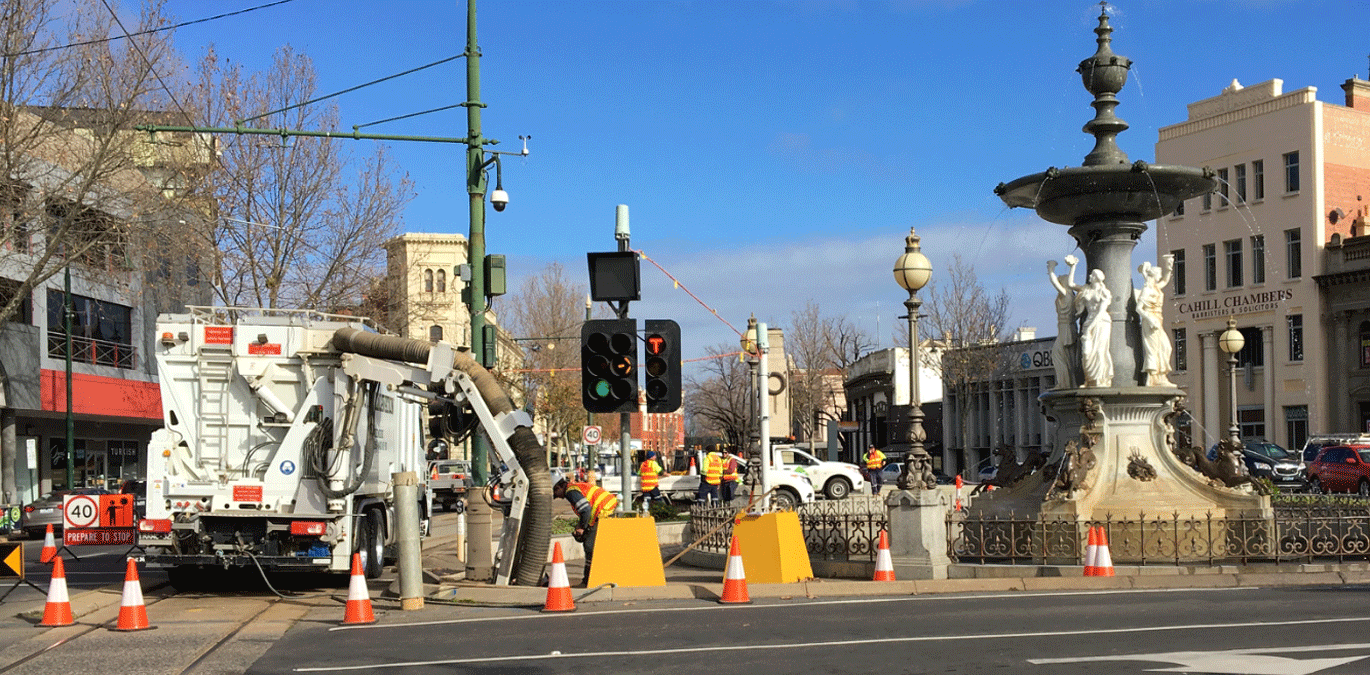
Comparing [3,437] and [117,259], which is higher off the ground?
[117,259]

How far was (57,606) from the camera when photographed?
40.7 feet

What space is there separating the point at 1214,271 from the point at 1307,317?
20.5ft

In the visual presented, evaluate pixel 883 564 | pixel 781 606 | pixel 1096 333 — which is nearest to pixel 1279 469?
pixel 1096 333

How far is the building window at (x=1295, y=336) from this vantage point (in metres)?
52.3

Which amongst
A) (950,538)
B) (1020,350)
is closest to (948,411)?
(1020,350)

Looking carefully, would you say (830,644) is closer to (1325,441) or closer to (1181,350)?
(1325,441)

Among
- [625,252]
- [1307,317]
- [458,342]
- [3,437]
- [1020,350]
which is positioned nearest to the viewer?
[625,252]

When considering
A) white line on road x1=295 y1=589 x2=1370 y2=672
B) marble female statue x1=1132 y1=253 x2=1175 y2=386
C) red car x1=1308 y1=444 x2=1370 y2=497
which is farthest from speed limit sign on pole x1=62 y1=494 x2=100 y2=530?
red car x1=1308 y1=444 x2=1370 y2=497

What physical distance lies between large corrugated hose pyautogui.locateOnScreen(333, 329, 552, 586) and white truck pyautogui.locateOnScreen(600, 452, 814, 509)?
309 inches

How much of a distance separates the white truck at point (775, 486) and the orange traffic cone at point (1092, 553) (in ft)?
27.6

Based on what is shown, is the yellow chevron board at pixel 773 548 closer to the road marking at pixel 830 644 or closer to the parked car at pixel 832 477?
the road marking at pixel 830 644

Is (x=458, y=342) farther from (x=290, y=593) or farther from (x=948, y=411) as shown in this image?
(x=290, y=593)

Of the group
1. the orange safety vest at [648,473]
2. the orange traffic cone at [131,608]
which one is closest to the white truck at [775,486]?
the orange safety vest at [648,473]

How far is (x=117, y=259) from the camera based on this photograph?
120 feet
